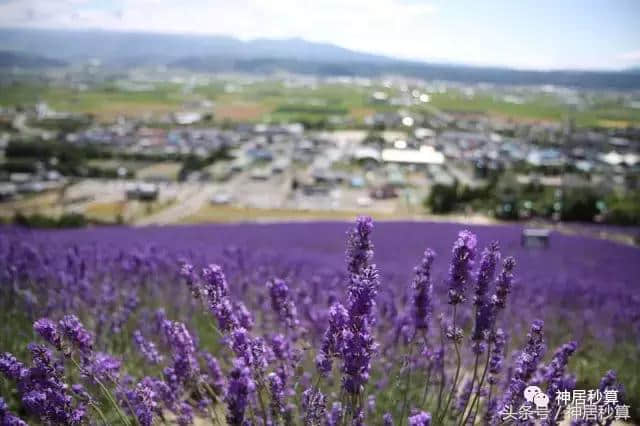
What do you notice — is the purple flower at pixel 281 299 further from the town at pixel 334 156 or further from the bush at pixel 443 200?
the bush at pixel 443 200

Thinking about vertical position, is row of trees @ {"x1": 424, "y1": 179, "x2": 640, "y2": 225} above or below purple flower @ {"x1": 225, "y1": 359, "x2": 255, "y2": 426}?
below

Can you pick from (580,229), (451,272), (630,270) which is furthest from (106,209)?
Result: (451,272)

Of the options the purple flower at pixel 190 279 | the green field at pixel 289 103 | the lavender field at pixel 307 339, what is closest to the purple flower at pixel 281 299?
the lavender field at pixel 307 339

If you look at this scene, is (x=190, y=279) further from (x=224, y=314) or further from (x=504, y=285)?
(x=504, y=285)

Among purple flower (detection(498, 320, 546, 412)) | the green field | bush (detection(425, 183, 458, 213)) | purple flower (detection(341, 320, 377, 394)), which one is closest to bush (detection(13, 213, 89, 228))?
bush (detection(425, 183, 458, 213))

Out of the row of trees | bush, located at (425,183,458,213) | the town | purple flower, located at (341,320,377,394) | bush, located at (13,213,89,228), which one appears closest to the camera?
purple flower, located at (341,320,377,394)

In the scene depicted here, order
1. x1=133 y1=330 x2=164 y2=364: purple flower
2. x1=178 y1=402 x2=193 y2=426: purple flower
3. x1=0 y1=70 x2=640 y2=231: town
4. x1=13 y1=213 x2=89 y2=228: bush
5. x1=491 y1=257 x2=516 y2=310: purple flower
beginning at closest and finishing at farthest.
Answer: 1. x1=491 y1=257 x2=516 y2=310: purple flower
2. x1=178 y1=402 x2=193 y2=426: purple flower
3. x1=133 y1=330 x2=164 y2=364: purple flower
4. x1=13 y1=213 x2=89 y2=228: bush
5. x1=0 y1=70 x2=640 y2=231: town

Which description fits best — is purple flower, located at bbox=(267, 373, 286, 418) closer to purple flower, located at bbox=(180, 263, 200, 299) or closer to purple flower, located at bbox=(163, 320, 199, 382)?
purple flower, located at bbox=(163, 320, 199, 382)
